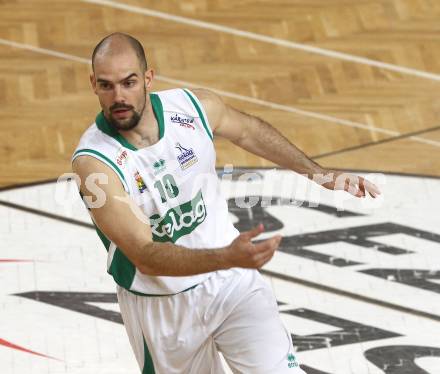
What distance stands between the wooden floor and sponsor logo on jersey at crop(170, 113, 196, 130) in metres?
4.01

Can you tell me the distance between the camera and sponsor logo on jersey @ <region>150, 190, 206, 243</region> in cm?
610

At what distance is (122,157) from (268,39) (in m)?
6.79

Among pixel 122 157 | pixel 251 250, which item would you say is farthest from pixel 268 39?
pixel 251 250

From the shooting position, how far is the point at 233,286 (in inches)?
247

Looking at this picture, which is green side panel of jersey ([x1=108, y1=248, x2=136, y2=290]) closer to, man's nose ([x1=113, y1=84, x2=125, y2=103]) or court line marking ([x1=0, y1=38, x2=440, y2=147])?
man's nose ([x1=113, y1=84, x2=125, y2=103])

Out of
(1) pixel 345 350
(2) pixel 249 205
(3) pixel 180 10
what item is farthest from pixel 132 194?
(3) pixel 180 10

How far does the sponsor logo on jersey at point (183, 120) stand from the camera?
6261 mm

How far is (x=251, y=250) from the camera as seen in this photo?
5184 mm

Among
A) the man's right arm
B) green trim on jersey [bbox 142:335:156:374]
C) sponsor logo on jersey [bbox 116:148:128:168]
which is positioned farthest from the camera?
green trim on jersey [bbox 142:335:156:374]

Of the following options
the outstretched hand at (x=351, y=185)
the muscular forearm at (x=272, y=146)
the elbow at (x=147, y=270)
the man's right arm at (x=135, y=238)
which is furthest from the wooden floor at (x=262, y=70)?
the elbow at (x=147, y=270)

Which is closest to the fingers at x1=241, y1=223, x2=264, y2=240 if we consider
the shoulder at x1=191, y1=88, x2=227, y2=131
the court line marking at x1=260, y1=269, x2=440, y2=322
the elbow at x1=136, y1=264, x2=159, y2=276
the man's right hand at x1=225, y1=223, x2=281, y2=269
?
the man's right hand at x1=225, y1=223, x2=281, y2=269

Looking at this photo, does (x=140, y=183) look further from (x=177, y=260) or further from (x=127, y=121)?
(x=177, y=260)

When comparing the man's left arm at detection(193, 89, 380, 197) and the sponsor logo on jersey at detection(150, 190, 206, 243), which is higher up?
the man's left arm at detection(193, 89, 380, 197)

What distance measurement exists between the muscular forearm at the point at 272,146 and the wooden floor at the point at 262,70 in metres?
3.56
